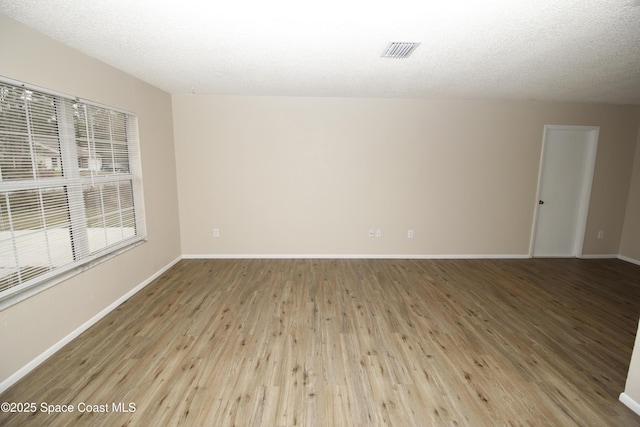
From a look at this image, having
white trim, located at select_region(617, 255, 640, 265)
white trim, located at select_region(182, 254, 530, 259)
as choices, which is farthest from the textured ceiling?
white trim, located at select_region(617, 255, 640, 265)

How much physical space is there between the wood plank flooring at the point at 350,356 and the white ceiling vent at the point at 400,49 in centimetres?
254

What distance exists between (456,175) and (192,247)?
14.7 feet

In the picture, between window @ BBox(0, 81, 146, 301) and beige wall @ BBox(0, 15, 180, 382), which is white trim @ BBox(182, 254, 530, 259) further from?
window @ BBox(0, 81, 146, 301)

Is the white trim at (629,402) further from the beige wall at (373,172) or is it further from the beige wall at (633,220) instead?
the beige wall at (633,220)

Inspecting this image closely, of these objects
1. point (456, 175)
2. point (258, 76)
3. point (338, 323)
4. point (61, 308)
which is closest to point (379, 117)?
point (456, 175)

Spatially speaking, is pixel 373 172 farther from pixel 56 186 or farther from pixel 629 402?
pixel 56 186

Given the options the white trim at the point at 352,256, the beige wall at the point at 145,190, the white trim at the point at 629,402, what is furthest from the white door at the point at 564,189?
the beige wall at the point at 145,190

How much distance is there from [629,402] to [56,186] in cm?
444

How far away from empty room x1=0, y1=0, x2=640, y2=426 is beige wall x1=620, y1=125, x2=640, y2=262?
0.04 meters

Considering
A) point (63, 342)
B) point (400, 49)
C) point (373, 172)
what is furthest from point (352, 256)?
point (63, 342)

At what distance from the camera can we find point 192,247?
436 cm

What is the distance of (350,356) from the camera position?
7.04ft

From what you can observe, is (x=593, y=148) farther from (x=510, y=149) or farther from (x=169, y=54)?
(x=169, y=54)

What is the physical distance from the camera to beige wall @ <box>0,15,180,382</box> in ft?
6.13
